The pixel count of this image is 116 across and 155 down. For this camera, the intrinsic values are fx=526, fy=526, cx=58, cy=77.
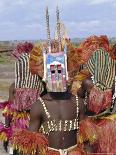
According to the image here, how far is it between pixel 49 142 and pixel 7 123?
193cm

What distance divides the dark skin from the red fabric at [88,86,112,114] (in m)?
1.22

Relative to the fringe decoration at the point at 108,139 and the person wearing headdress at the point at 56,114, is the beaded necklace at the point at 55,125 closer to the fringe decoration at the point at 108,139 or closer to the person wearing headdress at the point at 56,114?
the person wearing headdress at the point at 56,114

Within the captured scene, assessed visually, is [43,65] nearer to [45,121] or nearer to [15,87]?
[45,121]

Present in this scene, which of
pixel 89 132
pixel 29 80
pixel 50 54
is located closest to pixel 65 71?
pixel 50 54

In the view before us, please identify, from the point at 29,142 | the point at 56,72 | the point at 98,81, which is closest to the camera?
the point at 29,142

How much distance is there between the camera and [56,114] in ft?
15.5

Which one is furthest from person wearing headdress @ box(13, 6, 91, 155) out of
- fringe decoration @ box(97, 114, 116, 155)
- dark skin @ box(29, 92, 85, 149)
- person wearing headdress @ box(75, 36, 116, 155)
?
person wearing headdress @ box(75, 36, 116, 155)

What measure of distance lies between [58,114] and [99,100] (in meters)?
1.46

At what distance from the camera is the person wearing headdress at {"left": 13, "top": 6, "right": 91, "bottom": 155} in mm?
4656

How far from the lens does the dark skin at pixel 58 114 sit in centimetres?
467

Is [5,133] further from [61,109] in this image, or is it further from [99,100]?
[61,109]

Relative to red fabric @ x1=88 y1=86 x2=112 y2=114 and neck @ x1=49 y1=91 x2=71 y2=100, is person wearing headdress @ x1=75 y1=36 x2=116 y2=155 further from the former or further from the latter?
neck @ x1=49 y1=91 x2=71 y2=100

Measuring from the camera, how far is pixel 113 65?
6.34 metres

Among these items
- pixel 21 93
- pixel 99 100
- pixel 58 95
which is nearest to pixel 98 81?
pixel 99 100
